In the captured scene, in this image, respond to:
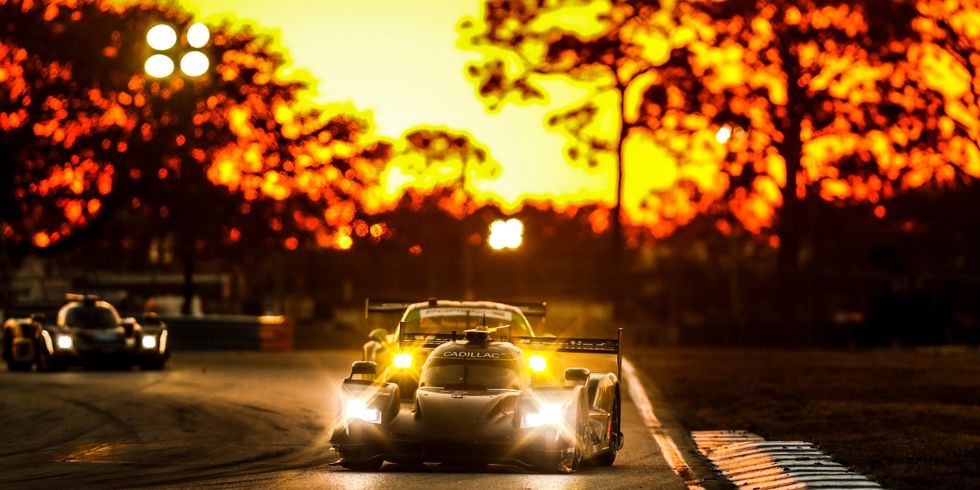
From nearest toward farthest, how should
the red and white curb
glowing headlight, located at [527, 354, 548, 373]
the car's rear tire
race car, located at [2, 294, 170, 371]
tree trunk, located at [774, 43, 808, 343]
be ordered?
the red and white curb
the car's rear tire
glowing headlight, located at [527, 354, 548, 373]
race car, located at [2, 294, 170, 371]
tree trunk, located at [774, 43, 808, 343]

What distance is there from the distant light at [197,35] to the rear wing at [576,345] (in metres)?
4.42

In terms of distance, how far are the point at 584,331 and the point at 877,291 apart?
10.6 meters

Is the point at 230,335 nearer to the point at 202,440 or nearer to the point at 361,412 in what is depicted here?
the point at 202,440

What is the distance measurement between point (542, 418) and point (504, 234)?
60.1 feet

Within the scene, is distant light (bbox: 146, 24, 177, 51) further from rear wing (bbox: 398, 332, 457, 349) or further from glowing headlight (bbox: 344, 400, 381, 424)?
rear wing (bbox: 398, 332, 457, 349)

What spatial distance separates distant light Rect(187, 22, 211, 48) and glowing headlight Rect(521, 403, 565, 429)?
4334mm

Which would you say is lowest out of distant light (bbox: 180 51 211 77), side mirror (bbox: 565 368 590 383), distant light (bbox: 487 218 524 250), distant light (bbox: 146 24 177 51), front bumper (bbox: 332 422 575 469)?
front bumper (bbox: 332 422 575 469)

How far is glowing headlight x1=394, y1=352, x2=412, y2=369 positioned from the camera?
1773 centimetres

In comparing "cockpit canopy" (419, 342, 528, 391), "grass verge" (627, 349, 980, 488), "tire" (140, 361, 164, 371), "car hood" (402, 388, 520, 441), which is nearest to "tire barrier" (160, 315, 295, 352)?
"grass verge" (627, 349, 980, 488)

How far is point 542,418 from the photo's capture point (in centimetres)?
1588

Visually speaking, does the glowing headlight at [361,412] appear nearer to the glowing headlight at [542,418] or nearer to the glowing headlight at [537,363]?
the glowing headlight at [542,418]

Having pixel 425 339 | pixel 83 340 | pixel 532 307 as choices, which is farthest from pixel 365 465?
pixel 83 340

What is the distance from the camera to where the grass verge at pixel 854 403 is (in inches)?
650

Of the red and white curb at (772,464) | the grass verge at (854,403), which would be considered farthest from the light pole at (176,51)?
the grass verge at (854,403)
